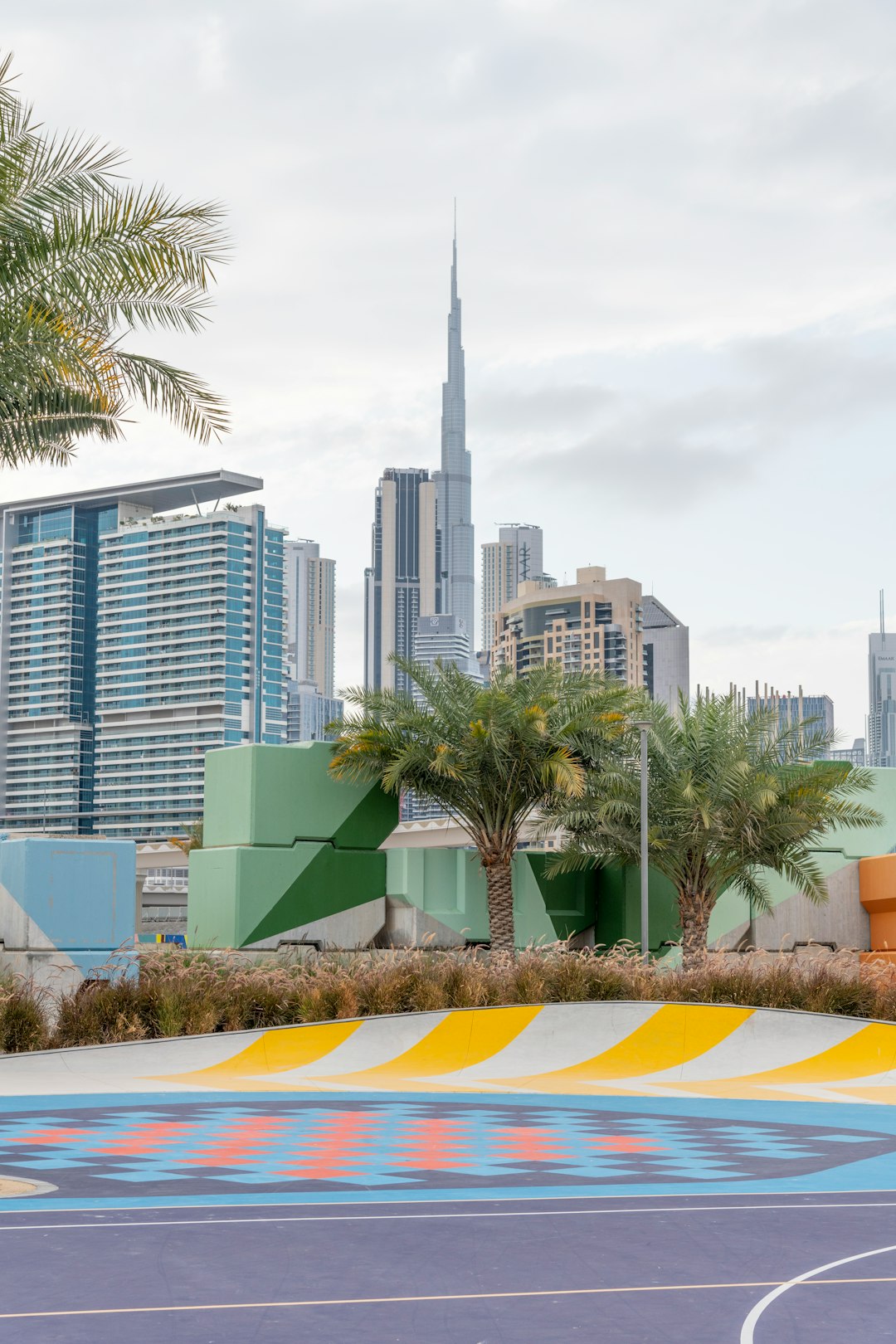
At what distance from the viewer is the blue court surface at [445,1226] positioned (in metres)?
5.86

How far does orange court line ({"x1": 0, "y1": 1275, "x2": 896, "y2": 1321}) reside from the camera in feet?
19.1

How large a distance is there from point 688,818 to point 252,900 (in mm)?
7686

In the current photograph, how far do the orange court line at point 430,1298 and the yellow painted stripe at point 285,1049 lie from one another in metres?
10.7

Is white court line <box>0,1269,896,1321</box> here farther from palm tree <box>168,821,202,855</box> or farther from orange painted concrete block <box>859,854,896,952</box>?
palm tree <box>168,821,202,855</box>

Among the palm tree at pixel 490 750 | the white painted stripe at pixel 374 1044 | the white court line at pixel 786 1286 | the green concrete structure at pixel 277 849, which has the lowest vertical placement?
the white painted stripe at pixel 374 1044

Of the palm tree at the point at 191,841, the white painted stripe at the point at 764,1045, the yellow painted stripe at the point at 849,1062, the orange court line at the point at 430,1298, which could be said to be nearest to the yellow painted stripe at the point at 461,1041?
the white painted stripe at the point at 764,1045

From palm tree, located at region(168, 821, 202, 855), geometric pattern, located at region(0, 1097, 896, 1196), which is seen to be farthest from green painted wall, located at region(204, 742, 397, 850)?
palm tree, located at region(168, 821, 202, 855)

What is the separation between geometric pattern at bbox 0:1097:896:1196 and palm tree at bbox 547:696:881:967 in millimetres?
12770

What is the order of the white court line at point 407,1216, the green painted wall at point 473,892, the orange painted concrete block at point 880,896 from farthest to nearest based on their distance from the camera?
the orange painted concrete block at point 880,896 → the green painted wall at point 473,892 → the white court line at point 407,1216

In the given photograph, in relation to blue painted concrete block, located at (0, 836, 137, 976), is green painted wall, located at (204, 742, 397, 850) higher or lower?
higher

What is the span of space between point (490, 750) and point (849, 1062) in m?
10.2

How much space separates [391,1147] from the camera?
36.1ft

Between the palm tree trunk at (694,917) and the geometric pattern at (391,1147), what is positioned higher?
the palm tree trunk at (694,917)

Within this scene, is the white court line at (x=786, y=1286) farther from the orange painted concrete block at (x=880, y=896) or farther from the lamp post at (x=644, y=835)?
the orange painted concrete block at (x=880, y=896)
